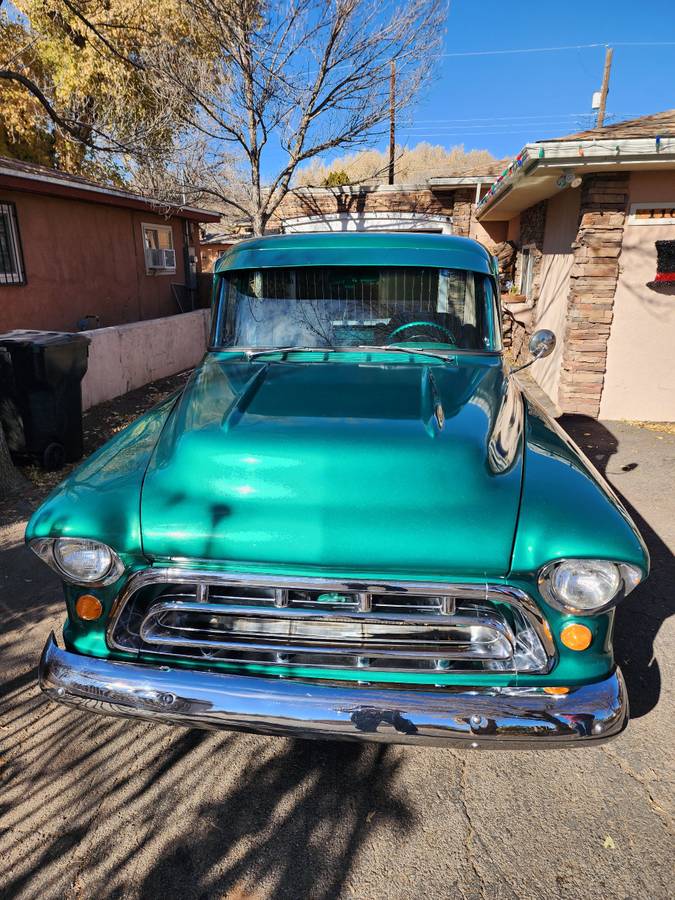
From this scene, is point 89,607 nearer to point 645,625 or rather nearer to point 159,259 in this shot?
point 645,625

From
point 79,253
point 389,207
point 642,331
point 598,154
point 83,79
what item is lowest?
point 642,331

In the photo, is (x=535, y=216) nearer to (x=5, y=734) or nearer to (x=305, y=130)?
(x=305, y=130)

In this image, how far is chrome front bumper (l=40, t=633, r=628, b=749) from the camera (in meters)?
1.76

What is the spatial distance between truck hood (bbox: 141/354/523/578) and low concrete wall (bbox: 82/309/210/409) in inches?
191

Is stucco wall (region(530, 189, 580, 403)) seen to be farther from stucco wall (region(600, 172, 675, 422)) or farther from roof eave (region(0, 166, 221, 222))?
roof eave (region(0, 166, 221, 222))

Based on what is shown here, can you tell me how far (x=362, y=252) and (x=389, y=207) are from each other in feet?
42.3

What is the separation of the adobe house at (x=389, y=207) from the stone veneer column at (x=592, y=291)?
23.8 feet

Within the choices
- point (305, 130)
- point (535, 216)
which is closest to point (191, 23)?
point (305, 130)

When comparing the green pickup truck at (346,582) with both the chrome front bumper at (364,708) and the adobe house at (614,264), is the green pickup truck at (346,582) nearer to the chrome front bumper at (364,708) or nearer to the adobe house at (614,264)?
the chrome front bumper at (364,708)

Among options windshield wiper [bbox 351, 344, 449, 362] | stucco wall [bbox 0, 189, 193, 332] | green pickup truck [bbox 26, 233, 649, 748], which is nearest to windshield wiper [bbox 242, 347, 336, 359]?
windshield wiper [bbox 351, 344, 449, 362]

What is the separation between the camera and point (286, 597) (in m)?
1.90

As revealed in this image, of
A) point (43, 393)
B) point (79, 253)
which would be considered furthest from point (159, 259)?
point (43, 393)

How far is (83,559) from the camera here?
6.38ft

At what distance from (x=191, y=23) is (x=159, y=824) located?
14949mm
